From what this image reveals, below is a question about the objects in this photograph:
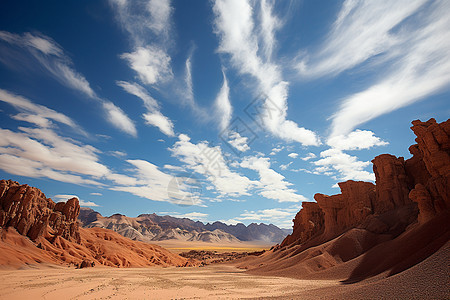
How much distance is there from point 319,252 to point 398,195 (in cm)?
1478

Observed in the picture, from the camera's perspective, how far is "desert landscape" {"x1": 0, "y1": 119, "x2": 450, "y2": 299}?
15.8 meters

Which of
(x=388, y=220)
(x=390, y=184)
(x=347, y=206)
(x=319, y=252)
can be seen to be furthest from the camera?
(x=347, y=206)

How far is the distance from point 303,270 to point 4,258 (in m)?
38.2

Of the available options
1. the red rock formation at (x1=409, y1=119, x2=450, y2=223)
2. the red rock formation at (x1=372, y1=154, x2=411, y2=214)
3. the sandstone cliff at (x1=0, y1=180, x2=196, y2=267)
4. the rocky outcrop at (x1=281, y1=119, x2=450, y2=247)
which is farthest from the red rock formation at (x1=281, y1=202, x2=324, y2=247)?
the sandstone cliff at (x1=0, y1=180, x2=196, y2=267)

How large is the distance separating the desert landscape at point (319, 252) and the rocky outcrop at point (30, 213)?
16cm

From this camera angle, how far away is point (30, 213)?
129ft

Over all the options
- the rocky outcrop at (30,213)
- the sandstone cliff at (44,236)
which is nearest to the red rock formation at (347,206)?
the sandstone cliff at (44,236)

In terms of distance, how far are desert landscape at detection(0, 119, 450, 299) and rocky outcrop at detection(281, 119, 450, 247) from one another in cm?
11

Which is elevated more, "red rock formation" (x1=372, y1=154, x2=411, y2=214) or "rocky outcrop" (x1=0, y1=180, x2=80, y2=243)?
"red rock formation" (x1=372, y1=154, x2=411, y2=214)

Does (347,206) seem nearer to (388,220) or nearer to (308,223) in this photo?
(388,220)

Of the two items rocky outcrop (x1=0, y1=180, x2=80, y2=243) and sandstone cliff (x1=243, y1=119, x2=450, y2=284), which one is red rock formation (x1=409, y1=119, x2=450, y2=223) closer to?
sandstone cliff (x1=243, y1=119, x2=450, y2=284)

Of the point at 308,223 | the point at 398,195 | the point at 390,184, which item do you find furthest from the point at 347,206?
the point at 308,223

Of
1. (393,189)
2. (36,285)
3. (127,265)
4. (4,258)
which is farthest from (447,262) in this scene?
(127,265)

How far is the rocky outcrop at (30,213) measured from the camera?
1476 inches
